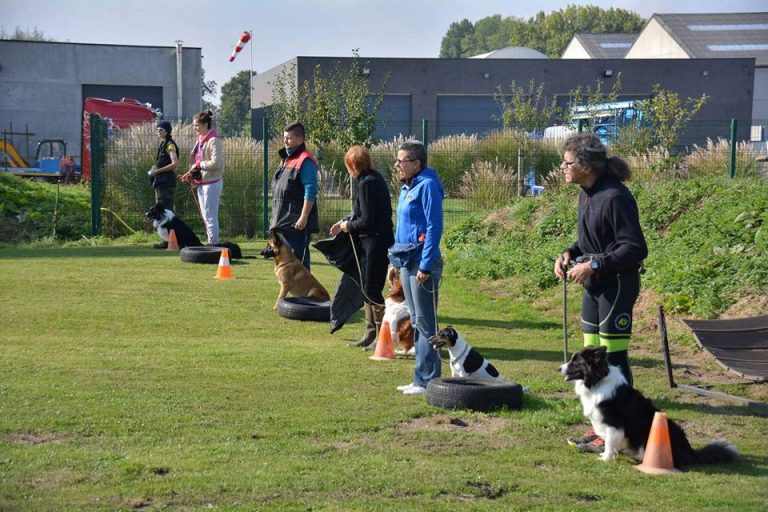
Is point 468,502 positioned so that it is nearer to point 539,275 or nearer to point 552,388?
point 552,388

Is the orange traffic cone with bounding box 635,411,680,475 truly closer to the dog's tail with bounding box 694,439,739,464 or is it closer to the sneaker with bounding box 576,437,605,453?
the dog's tail with bounding box 694,439,739,464

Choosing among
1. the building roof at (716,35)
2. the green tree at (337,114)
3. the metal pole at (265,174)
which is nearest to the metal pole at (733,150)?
the green tree at (337,114)

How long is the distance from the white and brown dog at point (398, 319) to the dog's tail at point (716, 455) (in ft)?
12.4

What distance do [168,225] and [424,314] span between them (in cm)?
1082

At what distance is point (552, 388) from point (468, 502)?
305cm

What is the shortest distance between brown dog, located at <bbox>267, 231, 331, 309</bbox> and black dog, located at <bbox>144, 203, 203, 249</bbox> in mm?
6338

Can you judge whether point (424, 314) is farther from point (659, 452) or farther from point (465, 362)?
point (659, 452)

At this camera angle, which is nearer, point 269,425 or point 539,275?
point 269,425

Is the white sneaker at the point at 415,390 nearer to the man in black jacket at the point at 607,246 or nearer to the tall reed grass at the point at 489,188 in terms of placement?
the man in black jacket at the point at 607,246

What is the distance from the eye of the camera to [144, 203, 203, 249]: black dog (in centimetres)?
1700

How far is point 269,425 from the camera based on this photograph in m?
6.58

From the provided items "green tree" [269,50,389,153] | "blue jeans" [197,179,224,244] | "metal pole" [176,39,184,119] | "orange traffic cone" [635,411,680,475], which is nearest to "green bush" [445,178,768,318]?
"blue jeans" [197,179,224,244]

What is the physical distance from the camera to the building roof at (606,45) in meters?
70.6

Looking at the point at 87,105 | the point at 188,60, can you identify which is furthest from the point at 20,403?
the point at 188,60
